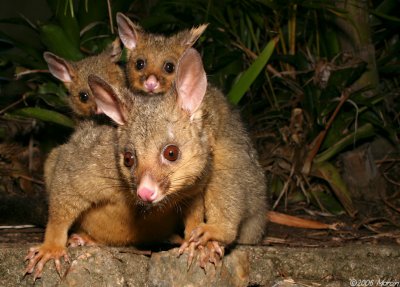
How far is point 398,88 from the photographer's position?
6047 mm

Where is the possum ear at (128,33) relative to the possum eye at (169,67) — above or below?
above

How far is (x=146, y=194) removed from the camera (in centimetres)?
307

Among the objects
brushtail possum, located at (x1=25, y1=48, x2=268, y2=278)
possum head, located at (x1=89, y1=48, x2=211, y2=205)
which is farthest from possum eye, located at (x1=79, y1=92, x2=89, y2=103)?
possum head, located at (x1=89, y1=48, x2=211, y2=205)

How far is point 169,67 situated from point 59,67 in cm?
96

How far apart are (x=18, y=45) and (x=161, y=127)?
2862mm

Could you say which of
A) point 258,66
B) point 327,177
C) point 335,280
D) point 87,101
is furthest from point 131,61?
point 335,280

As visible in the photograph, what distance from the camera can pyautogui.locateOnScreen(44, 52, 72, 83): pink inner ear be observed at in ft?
17.2

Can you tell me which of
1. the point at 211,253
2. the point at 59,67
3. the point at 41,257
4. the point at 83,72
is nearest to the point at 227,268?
the point at 211,253

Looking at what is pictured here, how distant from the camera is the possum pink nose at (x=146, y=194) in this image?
307 centimetres

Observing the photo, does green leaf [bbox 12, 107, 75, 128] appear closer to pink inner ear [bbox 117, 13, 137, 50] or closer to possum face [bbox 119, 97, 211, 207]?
pink inner ear [bbox 117, 13, 137, 50]

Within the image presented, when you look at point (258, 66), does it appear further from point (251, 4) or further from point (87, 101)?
point (87, 101)

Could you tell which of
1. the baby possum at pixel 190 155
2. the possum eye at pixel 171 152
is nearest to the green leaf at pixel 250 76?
the baby possum at pixel 190 155

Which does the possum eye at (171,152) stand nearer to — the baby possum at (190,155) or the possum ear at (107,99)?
the baby possum at (190,155)

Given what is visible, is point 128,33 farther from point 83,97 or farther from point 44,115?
point 44,115
